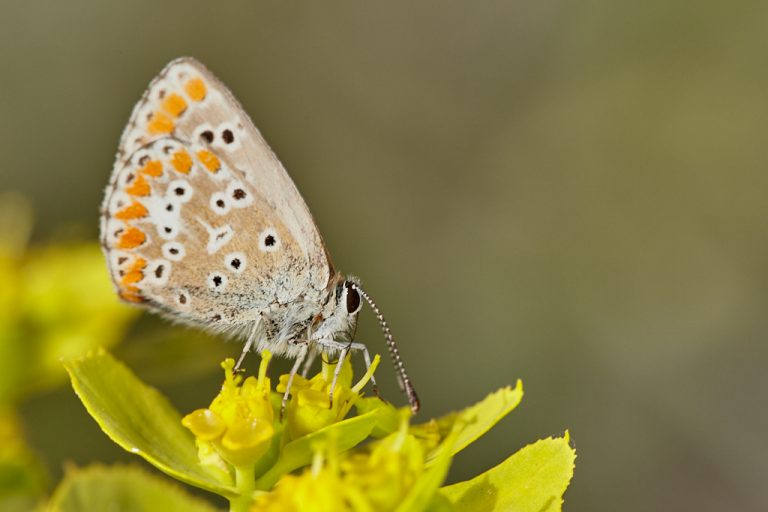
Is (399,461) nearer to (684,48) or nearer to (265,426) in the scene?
(265,426)

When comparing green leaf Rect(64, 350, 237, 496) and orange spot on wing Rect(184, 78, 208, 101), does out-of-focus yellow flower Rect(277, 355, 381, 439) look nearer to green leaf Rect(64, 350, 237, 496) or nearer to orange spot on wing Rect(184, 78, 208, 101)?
green leaf Rect(64, 350, 237, 496)

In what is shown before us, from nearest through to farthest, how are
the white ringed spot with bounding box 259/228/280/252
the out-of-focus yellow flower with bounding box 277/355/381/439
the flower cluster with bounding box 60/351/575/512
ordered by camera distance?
the flower cluster with bounding box 60/351/575/512 → the out-of-focus yellow flower with bounding box 277/355/381/439 → the white ringed spot with bounding box 259/228/280/252

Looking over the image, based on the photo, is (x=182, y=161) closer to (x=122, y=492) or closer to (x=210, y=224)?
(x=210, y=224)

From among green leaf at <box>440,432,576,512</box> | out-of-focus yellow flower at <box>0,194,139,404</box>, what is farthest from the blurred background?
green leaf at <box>440,432,576,512</box>

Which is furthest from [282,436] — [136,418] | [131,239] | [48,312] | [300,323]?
[48,312]

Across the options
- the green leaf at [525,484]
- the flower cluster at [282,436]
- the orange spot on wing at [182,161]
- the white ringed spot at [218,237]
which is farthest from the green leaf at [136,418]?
the orange spot on wing at [182,161]

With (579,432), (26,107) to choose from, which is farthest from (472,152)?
(26,107)

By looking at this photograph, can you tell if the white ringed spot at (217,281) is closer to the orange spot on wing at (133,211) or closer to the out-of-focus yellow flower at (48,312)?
the orange spot on wing at (133,211)

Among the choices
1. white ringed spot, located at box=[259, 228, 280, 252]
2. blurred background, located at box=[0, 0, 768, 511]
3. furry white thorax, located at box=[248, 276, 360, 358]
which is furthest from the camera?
blurred background, located at box=[0, 0, 768, 511]
